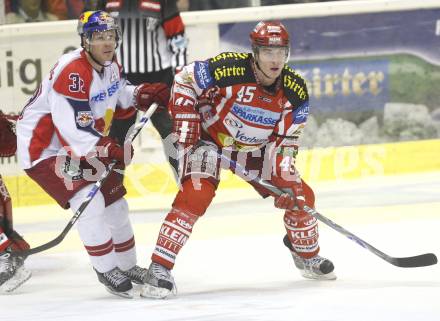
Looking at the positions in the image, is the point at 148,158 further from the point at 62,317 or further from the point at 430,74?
the point at 62,317

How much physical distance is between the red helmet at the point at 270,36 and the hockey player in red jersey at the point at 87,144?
578 mm

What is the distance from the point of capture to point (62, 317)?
161 inches

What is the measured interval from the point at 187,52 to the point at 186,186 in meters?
2.80

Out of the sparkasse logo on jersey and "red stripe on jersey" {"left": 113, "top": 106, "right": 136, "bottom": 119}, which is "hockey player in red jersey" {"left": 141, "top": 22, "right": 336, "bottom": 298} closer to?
the sparkasse logo on jersey

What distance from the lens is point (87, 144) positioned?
175 inches

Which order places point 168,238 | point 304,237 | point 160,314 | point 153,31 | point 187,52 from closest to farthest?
point 160,314 → point 168,238 → point 304,237 → point 153,31 → point 187,52

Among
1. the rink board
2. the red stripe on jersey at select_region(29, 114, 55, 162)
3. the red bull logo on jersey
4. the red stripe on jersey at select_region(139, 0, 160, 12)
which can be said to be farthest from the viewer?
the rink board

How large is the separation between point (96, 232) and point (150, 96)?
0.69 meters

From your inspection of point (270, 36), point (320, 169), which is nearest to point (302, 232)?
point (270, 36)

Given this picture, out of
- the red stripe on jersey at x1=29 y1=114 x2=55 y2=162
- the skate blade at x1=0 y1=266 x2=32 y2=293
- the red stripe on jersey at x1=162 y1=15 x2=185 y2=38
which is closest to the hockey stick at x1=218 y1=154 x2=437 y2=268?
the red stripe on jersey at x1=29 y1=114 x2=55 y2=162

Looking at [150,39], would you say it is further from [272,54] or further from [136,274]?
[272,54]

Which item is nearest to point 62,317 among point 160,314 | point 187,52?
point 160,314

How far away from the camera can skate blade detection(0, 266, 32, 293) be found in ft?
15.5

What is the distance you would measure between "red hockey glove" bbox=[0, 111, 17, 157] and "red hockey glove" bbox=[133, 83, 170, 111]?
1.99ft
